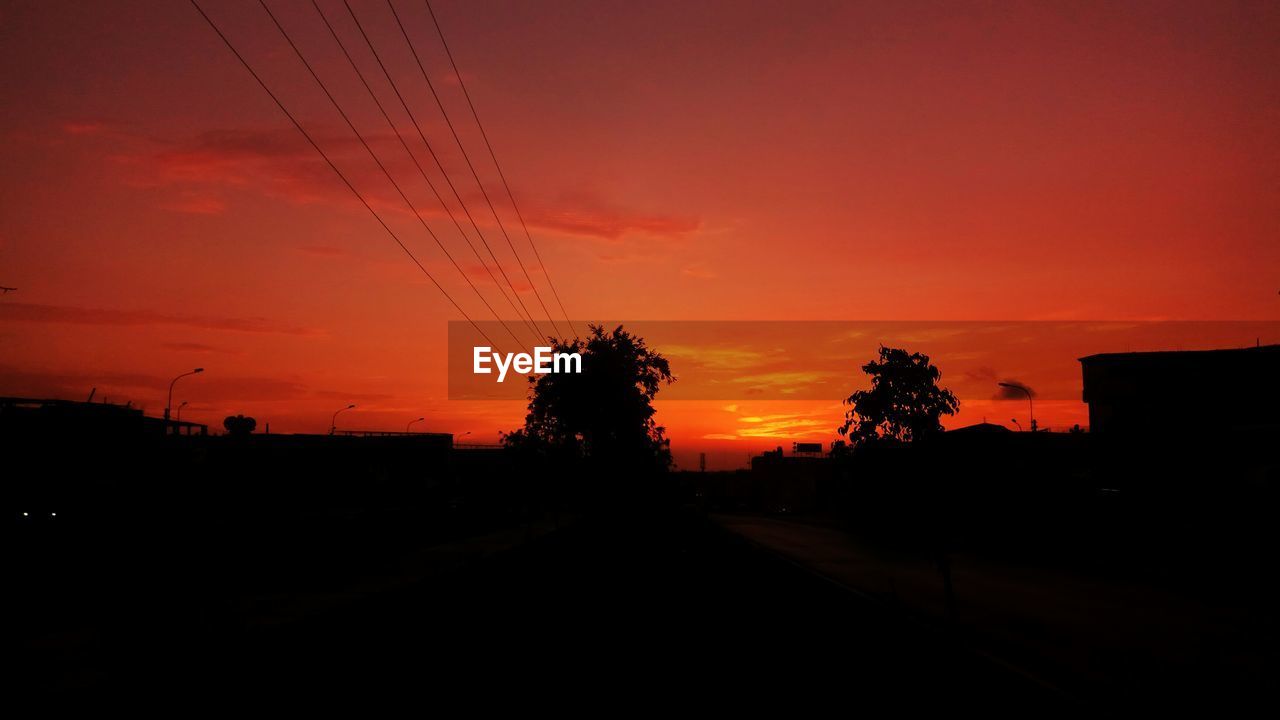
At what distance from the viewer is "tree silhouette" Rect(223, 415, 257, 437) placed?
328 ft

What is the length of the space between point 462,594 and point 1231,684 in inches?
636

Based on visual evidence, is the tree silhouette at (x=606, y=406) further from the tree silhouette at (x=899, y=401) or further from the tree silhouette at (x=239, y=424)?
the tree silhouette at (x=899, y=401)

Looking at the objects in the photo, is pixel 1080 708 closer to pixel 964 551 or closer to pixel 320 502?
pixel 964 551

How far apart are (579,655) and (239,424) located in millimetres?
98190

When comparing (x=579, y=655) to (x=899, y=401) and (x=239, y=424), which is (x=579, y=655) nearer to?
(x=899, y=401)

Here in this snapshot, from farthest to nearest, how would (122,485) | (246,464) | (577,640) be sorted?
1. (246,464)
2. (122,485)
3. (577,640)

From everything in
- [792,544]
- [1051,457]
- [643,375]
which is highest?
[643,375]

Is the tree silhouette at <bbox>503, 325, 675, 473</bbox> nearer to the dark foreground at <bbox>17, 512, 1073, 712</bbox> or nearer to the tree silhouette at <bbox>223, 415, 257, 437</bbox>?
the tree silhouette at <bbox>223, 415, 257, 437</bbox>

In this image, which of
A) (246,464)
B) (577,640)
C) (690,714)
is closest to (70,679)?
(577,640)

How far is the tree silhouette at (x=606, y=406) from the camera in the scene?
91875 millimetres

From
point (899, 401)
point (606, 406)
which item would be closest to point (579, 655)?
point (899, 401)

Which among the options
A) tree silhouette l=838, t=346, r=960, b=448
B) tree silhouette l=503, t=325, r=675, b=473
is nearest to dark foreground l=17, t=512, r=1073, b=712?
tree silhouette l=838, t=346, r=960, b=448

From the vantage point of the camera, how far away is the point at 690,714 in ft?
30.8

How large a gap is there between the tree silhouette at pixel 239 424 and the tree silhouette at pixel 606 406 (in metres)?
32.4
